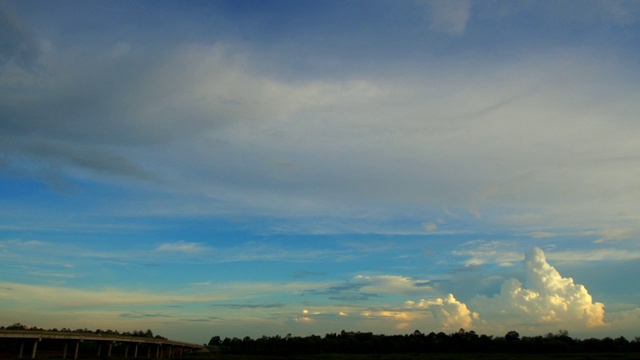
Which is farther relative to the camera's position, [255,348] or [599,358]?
[255,348]

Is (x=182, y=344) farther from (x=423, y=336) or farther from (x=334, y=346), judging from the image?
(x=423, y=336)

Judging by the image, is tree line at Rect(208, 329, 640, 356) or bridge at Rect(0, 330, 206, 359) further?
tree line at Rect(208, 329, 640, 356)

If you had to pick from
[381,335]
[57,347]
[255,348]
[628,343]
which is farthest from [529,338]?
[57,347]

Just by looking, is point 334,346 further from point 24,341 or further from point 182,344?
point 24,341

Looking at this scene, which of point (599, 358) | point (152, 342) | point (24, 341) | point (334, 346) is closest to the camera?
point (24, 341)

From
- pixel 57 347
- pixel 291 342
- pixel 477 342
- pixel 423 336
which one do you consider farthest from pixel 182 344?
pixel 477 342

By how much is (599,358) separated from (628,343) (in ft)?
222

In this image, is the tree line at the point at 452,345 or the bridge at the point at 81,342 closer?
the bridge at the point at 81,342

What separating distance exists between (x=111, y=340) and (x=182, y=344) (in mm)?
62860

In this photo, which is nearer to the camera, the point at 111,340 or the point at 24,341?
the point at 24,341

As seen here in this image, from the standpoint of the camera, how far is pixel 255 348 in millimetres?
194625

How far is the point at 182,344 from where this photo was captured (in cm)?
18675

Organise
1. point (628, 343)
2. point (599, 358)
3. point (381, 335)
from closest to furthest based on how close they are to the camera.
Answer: point (599, 358) → point (628, 343) → point (381, 335)

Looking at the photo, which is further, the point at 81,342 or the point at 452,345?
the point at 452,345
